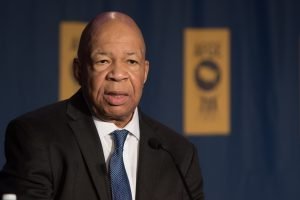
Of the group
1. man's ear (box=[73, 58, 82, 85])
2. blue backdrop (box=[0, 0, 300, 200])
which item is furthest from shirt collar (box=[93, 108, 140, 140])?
blue backdrop (box=[0, 0, 300, 200])

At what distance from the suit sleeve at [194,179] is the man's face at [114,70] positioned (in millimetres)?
250

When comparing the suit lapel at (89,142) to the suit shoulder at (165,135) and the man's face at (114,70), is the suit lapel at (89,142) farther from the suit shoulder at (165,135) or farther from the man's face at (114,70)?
the suit shoulder at (165,135)

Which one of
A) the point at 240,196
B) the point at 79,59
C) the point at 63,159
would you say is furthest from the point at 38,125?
the point at 240,196

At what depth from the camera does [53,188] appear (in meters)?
1.73

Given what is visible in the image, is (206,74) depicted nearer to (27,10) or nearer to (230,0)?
(230,0)

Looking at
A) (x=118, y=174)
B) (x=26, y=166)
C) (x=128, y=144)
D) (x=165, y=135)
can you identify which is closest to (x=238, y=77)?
(x=165, y=135)

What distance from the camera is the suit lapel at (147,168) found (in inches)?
71.6

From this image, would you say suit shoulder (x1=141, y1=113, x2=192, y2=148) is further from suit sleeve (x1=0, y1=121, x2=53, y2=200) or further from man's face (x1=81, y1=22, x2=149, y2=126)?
suit sleeve (x1=0, y1=121, x2=53, y2=200)

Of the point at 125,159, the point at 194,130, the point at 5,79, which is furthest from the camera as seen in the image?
the point at 194,130

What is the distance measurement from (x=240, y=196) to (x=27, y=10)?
1411mm

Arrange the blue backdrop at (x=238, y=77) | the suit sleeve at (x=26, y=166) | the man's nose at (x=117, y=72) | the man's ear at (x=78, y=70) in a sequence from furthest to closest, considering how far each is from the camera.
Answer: the blue backdrop at (x=238, y=77), the man's ear at (x=78, y=70), the man's nose at (x=117, y=72), the suit sleeve at (x=26, y=166)

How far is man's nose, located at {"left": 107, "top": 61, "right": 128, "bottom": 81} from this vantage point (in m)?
1.80

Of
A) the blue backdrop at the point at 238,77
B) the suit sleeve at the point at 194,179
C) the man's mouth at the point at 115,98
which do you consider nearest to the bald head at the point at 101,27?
the man's mouth at the point at 115,98

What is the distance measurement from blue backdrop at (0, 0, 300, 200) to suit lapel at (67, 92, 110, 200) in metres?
1.36
